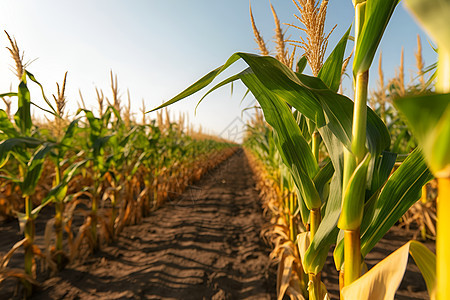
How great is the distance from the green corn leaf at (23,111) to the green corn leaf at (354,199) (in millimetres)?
2265

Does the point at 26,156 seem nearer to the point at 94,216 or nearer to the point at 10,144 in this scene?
the point at 10,144

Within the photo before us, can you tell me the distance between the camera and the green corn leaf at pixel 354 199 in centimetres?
55

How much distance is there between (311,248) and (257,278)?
160 centimetres

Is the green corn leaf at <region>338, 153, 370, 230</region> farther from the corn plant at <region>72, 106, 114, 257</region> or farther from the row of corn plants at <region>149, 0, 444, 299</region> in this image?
the corn plant at <region>72, 106, 114, 257</region>

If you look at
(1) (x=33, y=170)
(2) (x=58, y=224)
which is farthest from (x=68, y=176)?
(2) (x=58, y=224)

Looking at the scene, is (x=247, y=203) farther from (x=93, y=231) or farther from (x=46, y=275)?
(x=46, y=275)

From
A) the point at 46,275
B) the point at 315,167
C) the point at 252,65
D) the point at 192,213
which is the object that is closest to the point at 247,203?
the point at 192,213

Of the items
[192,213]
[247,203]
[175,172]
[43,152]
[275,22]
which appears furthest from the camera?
[175,172]

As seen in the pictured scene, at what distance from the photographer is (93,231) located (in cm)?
266

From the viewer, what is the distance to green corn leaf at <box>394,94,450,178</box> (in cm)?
28

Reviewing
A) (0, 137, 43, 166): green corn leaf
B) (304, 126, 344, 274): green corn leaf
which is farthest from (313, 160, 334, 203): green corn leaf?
(0, 137, 43, 166): green corn leaf

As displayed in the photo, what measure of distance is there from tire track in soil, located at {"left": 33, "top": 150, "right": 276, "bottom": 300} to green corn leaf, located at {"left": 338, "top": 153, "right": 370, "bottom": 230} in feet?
5.35

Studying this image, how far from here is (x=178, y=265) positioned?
7.70 ft

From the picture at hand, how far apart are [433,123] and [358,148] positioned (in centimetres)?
27
